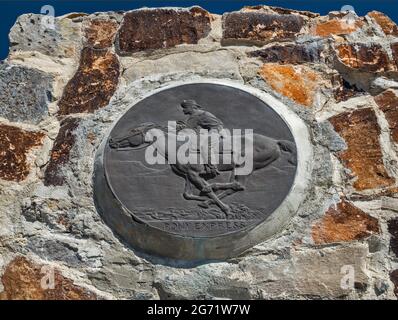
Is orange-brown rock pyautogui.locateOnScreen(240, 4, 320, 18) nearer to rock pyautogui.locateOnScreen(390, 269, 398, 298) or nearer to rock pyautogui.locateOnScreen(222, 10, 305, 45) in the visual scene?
rock pyautogui.locateOnScreen(222, 10, 305, 45)

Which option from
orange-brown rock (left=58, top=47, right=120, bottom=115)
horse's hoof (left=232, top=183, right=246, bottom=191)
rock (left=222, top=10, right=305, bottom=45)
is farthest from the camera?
rock (left=222, top=10, right=305, bottom=45)

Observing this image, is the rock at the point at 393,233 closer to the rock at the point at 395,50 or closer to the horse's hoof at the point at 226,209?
the horse's hoof at the point at 226,209

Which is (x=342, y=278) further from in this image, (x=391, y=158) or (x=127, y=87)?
(x=127, y=87)

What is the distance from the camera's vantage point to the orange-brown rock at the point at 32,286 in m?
2.95

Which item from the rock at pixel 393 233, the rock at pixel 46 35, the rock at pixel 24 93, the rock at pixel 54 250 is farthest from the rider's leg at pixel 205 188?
the rock at pixel 46 35

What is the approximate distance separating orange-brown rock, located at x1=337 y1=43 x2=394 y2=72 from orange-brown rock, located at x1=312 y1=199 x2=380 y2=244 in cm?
65

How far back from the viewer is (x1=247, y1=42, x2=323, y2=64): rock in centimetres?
342

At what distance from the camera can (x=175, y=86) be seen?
3270mm

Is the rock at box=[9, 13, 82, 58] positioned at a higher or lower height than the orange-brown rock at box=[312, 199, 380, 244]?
higher

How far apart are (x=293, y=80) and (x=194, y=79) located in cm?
40

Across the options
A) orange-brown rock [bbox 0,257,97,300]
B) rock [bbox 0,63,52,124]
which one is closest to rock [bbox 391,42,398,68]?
rock [bbox 0,63,52,124]

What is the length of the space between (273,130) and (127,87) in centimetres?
65
